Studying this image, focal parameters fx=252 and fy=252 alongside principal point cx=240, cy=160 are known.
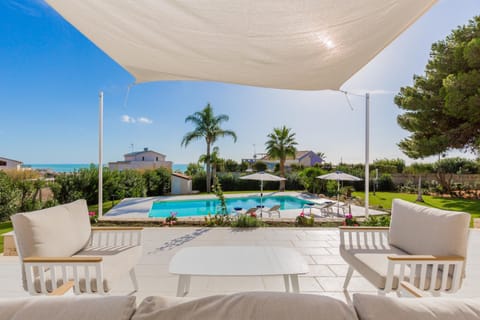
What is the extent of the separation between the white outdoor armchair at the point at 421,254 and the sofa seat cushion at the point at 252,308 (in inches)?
60.7

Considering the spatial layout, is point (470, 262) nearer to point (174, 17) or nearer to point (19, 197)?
point (174, 17)

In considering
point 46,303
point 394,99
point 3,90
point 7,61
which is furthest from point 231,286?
point 3,90

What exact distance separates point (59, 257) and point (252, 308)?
1943 mm

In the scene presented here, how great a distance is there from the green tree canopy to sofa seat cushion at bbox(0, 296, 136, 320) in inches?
457

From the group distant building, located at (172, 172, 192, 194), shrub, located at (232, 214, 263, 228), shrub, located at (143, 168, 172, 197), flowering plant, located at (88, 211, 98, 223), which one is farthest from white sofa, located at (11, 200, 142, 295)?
distant building, located at (172, 172, 192, 194)

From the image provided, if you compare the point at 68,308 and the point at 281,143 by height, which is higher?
the point at 281,143

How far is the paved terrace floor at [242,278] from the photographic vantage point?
2.69 m

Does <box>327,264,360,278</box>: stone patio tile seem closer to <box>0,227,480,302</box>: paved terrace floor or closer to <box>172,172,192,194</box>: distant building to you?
<box>0,227,480,302</box>: paved terrace floor

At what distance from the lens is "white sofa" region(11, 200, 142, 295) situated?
192 centimetres

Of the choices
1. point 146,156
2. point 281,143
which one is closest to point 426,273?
point 281,143

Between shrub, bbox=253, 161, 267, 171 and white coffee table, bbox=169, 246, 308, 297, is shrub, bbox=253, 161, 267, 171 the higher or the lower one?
the higher one

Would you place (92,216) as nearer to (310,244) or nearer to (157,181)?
(310,244)

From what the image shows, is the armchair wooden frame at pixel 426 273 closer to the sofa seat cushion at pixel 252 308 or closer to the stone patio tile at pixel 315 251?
the sofa seat cushion at pixel 252 308

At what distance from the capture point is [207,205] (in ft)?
37.6
